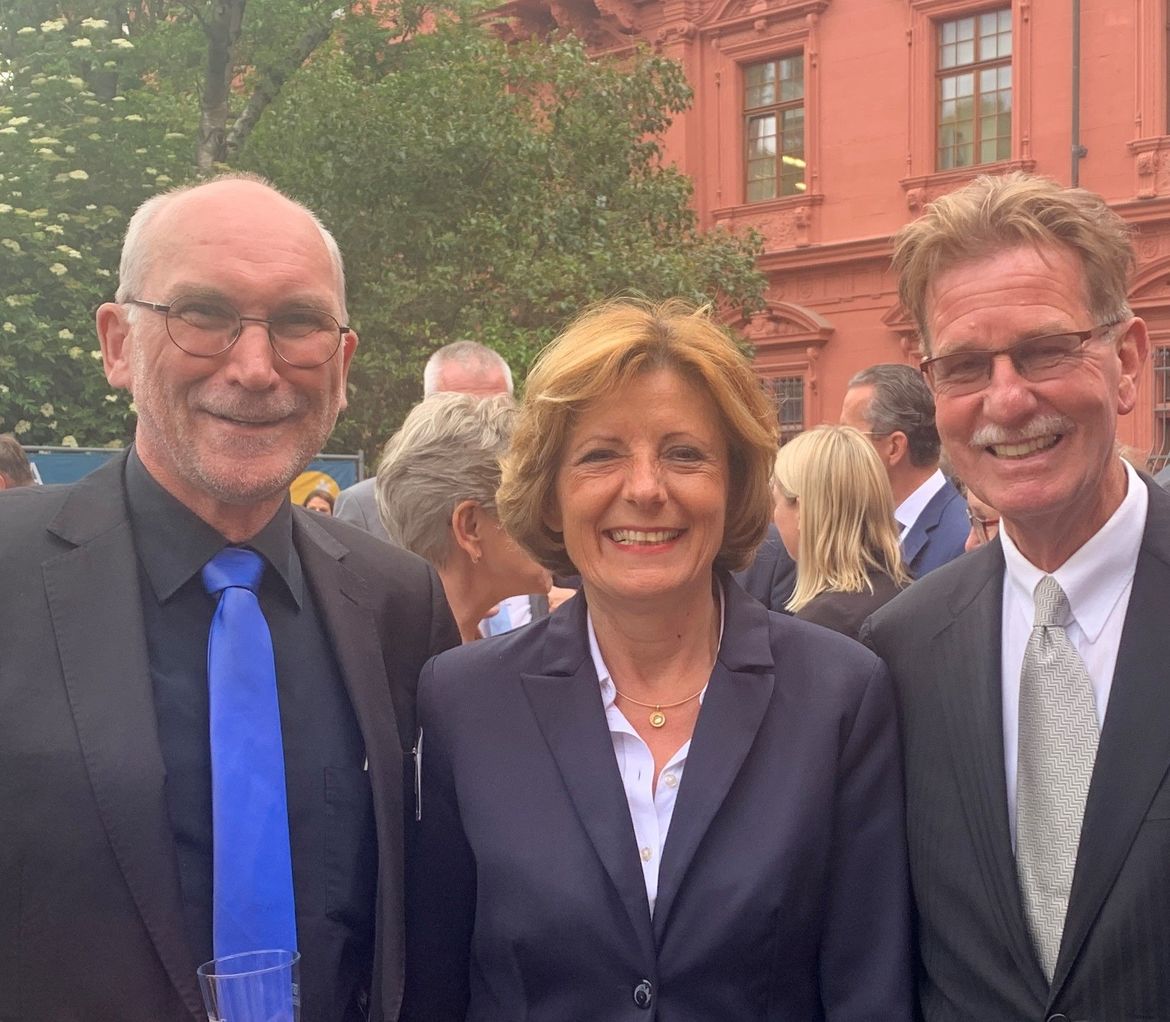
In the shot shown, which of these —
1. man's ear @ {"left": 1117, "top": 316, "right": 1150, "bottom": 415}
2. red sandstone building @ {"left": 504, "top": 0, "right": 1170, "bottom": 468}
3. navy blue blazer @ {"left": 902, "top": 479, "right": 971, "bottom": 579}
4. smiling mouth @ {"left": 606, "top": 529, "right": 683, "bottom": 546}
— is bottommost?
navy blue blazer @ {"left": 902, "top": 479, "right": 971, "bottom": 579}

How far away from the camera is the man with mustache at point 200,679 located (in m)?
2.17

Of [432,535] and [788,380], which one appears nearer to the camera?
[432,535]

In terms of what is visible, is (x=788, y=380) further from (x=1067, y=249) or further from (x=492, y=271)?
(x=1067, y=249)

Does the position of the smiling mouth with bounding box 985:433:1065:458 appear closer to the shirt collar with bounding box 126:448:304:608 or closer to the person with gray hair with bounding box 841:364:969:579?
the shirt collar with bounding box 126:448:304:608

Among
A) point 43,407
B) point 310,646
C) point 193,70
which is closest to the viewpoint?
point 310,646

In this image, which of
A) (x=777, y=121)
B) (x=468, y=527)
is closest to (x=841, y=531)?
(x=468, y=527)

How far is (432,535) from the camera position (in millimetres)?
3695

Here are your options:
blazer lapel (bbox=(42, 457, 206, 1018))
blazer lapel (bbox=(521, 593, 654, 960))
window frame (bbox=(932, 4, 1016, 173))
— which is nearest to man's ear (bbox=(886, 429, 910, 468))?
blazer lapel (bbox=(521, 593, 654, 960))

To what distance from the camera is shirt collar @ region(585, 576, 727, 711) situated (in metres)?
2.62

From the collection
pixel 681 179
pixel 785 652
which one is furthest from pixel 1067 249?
pixel 681 179

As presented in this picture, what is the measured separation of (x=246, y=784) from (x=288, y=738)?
181mm

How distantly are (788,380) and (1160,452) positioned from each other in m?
5.85

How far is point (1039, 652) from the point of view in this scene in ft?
8.02

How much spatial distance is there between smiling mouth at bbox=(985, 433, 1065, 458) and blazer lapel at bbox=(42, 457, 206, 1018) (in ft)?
5.03
